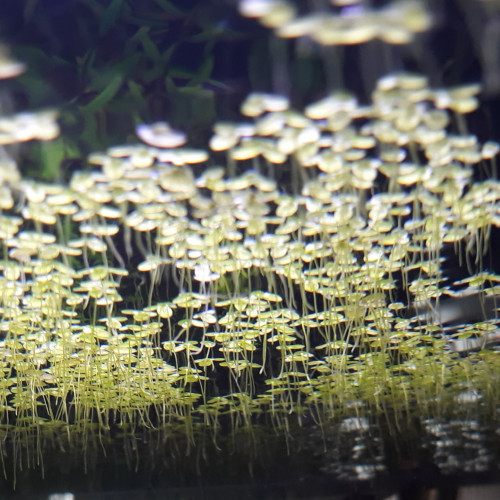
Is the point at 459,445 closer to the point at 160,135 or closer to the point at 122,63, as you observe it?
the point at 160,135

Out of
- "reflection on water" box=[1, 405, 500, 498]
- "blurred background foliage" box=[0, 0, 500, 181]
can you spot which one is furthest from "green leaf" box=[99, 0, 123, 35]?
"reflection on water" box=[1, 405, 500, 498]

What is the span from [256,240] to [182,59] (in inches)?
28.3

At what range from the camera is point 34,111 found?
109 centimetres

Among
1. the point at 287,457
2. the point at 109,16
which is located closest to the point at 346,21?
the point at 109,16

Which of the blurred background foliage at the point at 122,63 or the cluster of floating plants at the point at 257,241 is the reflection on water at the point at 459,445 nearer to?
the cluster of floating plants at the point at 257,241

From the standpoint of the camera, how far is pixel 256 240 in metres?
1.63

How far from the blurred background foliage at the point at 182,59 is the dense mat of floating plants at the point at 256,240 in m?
0.05

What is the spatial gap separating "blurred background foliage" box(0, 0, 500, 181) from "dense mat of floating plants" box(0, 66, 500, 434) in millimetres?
46

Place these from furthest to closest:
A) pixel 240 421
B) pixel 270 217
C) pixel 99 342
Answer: pixel 240 421 < pixel 99 342 < pixel 270 217

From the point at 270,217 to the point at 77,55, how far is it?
73cm

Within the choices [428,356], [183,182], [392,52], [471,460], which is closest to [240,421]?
[428,356]

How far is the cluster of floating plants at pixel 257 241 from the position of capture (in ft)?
3.91

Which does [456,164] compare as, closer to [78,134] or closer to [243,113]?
[243,113]

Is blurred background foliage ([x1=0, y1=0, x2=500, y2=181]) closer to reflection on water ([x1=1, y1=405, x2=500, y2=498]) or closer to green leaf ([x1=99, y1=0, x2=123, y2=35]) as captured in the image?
green leaf ([x1=99, y1=0, x2=123, y2=35])
